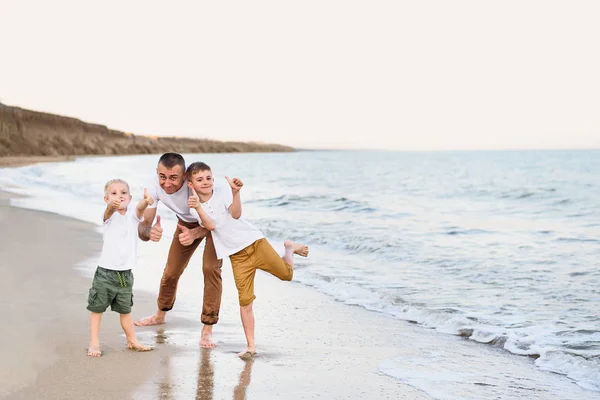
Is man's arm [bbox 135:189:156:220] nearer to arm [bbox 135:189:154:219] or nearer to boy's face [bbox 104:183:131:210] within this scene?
arm [bbox 135:189:154:219]

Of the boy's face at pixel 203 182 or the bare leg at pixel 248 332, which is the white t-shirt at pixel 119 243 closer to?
the boy's face at pixel 203 182

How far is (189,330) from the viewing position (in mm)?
5672

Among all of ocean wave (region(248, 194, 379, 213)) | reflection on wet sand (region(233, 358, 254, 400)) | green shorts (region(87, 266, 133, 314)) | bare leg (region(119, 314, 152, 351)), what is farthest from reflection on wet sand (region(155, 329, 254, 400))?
ocean wave (region(248, 194, 379, 213))

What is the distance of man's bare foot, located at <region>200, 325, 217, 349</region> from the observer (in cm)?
514

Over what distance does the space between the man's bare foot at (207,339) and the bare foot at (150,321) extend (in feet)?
→ 2.35

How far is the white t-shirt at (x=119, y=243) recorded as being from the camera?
4.94 meters

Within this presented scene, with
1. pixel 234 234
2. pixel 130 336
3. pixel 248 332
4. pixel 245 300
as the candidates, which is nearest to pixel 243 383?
pixel 248 332

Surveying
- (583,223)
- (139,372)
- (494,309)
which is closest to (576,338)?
(494,309)

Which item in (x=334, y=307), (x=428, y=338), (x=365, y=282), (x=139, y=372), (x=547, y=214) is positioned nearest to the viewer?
(x=139, y=372)

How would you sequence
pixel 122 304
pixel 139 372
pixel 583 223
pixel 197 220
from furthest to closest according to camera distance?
pixel 583 223, pixel 197 220, pixel 122 304, pixel 139 372

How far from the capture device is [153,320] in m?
5.85

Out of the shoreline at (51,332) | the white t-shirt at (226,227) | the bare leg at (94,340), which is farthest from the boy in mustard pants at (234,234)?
the bare leg at (94,340)

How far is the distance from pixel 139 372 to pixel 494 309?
412cm

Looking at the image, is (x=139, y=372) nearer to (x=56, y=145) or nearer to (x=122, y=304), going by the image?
(x=122, y=304)
